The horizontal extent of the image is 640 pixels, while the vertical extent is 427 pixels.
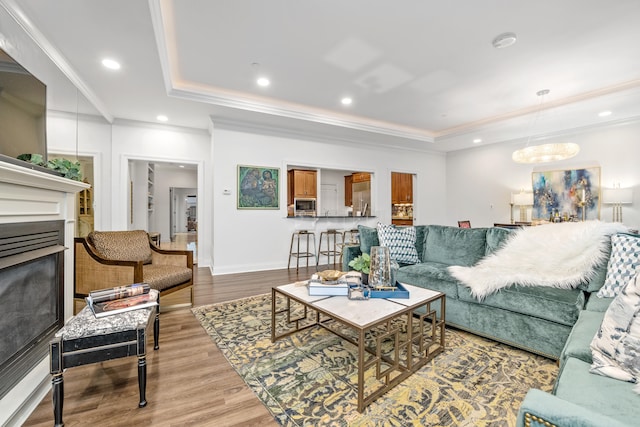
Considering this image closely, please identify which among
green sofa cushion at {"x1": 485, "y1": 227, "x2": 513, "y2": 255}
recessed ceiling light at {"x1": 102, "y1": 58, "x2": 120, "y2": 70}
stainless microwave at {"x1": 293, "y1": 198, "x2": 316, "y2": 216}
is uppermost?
recessed ceiling light at {"x1": 102, "y1": 58, "x2": 120, "y2": 70}

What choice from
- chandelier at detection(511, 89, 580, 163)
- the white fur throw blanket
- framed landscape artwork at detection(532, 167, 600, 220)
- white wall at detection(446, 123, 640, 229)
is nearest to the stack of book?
the white fur throw blanket

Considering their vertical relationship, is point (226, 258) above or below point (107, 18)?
below

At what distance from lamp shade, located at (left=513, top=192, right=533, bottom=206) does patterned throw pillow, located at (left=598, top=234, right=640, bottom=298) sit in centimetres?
420

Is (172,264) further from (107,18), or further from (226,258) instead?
(107,18)

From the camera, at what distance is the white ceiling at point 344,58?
235 centimetres

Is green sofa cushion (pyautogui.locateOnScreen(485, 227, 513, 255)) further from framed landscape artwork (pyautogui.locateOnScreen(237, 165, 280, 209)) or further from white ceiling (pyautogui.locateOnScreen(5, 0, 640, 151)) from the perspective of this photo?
framed landscape artwork (pyautogui.locateOnScreen(237, 165, 280, 209))

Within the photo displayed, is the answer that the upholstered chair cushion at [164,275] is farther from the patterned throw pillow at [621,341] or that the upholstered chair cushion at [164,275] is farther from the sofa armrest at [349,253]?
the patterned throw pillow at [621,341]

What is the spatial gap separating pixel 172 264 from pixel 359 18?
3.30 m

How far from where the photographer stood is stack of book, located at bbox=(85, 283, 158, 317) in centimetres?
173

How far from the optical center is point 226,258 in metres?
4.73

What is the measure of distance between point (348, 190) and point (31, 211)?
25.6 ft

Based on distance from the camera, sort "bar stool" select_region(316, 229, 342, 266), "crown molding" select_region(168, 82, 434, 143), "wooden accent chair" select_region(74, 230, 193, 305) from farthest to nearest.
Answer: "bar stool" select_region(316, 229, 342, 266) < "crown molding" select_region(168, 82, 434, 143) < "wooden accent chair" select_region(74, 230, 193, 305)

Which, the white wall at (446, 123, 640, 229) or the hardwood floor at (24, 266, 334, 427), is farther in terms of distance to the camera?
the white wall at (446, 123, 640, 229)

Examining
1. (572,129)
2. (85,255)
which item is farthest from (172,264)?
(572,129)
